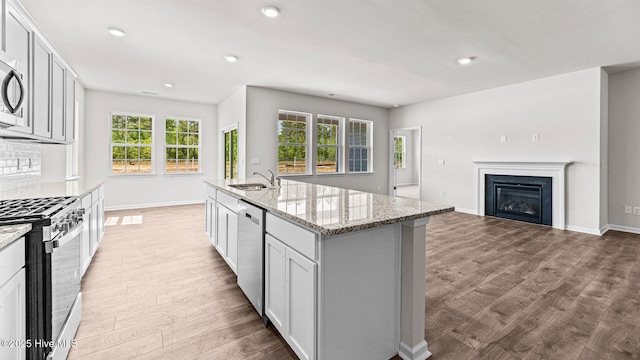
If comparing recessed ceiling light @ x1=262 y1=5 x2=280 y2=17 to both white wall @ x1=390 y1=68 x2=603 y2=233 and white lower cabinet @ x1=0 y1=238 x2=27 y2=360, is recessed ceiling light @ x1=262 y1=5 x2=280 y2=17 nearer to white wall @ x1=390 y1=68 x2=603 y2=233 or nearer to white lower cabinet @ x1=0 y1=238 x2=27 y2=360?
white lower cabinet @ x1=0 y1=238 x2=27 y2=360

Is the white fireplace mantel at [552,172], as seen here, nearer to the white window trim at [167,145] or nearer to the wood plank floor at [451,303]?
the wood plank floor at [451,303]

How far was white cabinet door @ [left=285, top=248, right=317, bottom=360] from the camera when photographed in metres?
1.39

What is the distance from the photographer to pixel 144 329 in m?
1.93

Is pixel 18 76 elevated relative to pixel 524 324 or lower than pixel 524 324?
elevated

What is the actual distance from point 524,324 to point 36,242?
2.97 metres

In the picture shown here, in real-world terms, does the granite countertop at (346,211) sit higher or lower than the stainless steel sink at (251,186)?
lower

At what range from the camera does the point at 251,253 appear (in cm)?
210

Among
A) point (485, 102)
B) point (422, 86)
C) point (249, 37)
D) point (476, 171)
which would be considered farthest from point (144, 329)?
point (485, 102)

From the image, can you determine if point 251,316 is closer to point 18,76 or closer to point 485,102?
point 18,76

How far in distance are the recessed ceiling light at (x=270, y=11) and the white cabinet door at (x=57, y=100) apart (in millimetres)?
2081

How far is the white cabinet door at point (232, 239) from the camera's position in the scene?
2551mm

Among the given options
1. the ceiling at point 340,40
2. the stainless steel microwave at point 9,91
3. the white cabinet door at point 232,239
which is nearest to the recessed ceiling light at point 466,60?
the ceiling at point 340,40

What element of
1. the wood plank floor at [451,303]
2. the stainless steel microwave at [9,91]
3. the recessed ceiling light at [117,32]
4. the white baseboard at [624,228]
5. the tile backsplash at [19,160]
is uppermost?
the recessed ceiling light at [117,32]

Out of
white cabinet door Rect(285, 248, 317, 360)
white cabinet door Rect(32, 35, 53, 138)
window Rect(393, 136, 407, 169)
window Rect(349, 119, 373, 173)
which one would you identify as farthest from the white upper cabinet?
window Rect(393, 136, 407, 169)
